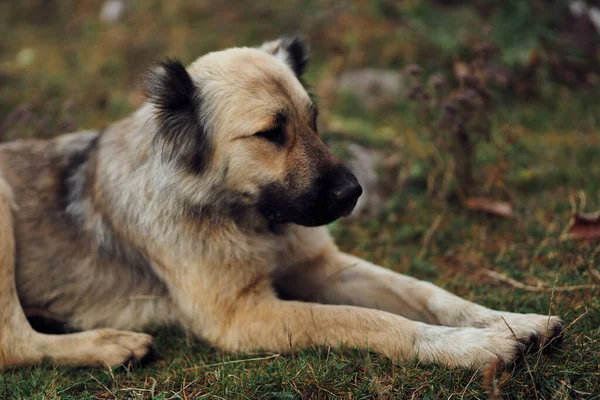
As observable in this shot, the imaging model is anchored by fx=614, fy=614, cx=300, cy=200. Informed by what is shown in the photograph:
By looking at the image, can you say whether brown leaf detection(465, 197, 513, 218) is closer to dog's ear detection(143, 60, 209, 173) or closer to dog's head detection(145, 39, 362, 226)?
dog's head detection(145, 39, 362, 226)

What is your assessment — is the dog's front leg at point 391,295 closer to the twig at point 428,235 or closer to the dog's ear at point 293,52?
the twig at point 428,235

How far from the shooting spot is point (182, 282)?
3.31 meters

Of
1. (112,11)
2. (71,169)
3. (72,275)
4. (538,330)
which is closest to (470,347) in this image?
(538,330)

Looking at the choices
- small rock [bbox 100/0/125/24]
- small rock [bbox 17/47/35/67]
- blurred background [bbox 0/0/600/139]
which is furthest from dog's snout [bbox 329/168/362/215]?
small rock [bbox 100/0/125/24]

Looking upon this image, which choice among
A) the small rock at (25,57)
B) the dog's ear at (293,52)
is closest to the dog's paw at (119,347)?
the dog's ear at (293,52)

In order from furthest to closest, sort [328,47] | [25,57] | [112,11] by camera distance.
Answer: [112,11]
[25,57]
[328,47]

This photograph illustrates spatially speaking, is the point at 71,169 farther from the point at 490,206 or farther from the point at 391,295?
the point at 490,206

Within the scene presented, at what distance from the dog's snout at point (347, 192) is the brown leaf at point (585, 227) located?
1681 mm

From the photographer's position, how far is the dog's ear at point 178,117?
125 inches

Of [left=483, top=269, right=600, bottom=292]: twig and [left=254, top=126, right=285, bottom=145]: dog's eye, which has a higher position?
[left=254, top=126, right=285, bottom=145]: dog's eye

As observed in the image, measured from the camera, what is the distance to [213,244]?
327 cm

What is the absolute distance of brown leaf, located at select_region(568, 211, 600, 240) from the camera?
3.82m

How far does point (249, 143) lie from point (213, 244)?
58cm

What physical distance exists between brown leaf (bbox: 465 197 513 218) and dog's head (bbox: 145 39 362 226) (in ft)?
5.71
